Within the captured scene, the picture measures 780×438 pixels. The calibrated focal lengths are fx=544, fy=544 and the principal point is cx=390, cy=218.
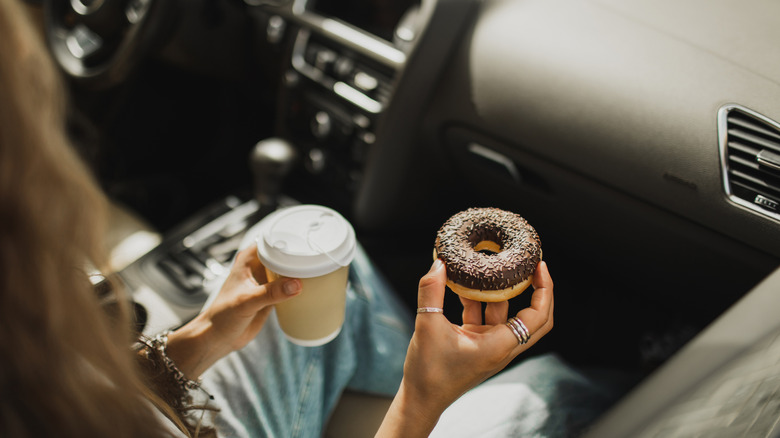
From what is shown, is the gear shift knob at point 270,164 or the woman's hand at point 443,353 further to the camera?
the gear shift knob at point 270,164

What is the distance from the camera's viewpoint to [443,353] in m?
0.70

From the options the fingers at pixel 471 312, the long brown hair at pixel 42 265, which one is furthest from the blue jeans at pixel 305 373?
the long brown hair at pixel 42 265

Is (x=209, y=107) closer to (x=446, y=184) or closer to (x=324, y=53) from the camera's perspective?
(x=324, y=53)

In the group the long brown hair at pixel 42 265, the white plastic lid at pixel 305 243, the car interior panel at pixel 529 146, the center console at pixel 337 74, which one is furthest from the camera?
the center console at pixel 337 74

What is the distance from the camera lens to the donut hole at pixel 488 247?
2.80ft

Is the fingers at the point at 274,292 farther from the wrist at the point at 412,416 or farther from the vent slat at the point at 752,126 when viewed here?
the vent slat at the point at 752,126

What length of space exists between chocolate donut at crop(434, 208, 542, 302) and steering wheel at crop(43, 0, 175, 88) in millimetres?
1139

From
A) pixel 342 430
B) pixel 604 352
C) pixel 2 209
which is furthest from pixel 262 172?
pixel 2 209

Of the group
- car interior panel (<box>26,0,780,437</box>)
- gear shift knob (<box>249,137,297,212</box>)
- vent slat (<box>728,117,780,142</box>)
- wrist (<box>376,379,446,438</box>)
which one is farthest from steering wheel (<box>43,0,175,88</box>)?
vent slat (<box>728,117,780,142</box>)

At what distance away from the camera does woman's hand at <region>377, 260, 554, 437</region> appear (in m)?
0.70

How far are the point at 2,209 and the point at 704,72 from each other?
105 centimetres

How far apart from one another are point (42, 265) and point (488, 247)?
23.9 inches

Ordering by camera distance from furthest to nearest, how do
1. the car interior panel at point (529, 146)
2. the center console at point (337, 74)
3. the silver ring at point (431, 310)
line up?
the center console at point (337, 74)
the car interior panel at point (529, 146)
the silver ring at point (431, 310)

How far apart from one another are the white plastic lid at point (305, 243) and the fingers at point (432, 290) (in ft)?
0.54
